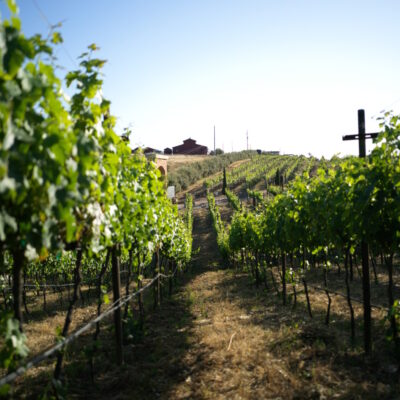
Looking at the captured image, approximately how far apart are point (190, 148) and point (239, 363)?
270ft

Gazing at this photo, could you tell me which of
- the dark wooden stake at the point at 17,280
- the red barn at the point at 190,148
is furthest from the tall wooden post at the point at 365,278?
the red barn at the point at 190,148

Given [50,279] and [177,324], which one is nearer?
[177,324]

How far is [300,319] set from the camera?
25.2 ft

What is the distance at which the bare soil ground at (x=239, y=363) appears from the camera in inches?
181

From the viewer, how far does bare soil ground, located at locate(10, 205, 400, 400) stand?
15.1ft

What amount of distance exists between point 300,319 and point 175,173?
4638cm

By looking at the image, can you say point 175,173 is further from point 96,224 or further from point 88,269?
point 96,224

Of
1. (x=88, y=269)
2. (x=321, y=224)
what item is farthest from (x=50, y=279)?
(x=321, y=224)

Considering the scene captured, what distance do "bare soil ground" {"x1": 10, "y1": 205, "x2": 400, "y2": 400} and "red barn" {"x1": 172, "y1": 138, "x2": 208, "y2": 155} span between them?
78.3m

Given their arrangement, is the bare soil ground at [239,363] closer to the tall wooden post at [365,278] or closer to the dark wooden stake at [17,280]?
the tall wooden post at [365,278]

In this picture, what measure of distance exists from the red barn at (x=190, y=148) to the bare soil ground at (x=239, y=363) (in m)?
78.3

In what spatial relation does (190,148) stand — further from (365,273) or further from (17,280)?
(17,280)

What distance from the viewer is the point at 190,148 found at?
8594 centimetres

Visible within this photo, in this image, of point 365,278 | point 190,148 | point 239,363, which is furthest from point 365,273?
point 190,148
